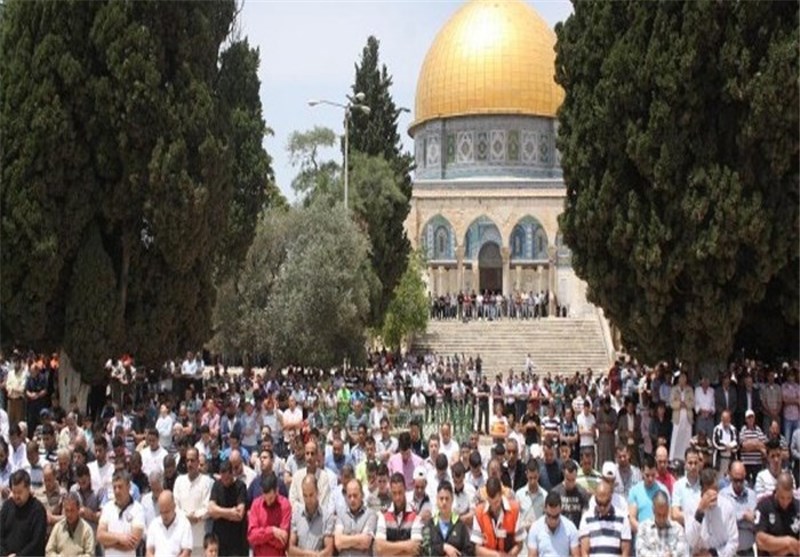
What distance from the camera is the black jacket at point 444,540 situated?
8.02 m

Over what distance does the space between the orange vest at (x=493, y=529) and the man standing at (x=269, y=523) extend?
153 cm

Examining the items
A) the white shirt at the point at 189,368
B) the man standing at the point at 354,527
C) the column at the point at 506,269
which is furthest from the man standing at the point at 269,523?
the column at the point at 506,269

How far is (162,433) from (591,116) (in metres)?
8.48

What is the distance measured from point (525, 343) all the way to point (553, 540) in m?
31.9

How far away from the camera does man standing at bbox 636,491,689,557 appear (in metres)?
7.91

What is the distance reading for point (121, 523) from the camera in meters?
8.46

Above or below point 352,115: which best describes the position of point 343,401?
below

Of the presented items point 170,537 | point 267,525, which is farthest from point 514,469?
point 170,537

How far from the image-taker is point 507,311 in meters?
45.3

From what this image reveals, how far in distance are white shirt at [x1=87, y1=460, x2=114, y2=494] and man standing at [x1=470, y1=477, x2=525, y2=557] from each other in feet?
12.3

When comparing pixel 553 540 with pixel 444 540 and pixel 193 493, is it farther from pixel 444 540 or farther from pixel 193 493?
pixel 193 493

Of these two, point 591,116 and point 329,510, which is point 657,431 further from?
point 329,510

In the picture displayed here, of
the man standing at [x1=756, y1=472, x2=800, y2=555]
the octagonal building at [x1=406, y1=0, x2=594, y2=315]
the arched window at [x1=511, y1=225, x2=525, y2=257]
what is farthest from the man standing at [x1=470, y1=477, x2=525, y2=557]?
the arched window at [x1=511, y1=225, x2=525, y2=257]

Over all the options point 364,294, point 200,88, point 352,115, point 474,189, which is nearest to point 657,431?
point 200,88
